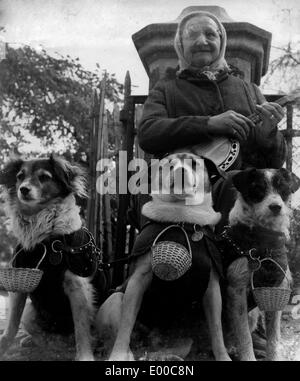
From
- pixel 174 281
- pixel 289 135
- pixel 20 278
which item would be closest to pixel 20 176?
pixel 20 278

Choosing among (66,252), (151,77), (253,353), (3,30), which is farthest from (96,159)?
(253,353)

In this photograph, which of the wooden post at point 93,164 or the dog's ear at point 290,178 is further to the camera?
the wooden post at point 93,164

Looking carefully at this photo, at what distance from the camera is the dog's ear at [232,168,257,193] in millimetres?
3197

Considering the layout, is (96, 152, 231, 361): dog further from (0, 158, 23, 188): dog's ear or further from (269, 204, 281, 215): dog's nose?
(0, 158, 23, 188): dog's ear

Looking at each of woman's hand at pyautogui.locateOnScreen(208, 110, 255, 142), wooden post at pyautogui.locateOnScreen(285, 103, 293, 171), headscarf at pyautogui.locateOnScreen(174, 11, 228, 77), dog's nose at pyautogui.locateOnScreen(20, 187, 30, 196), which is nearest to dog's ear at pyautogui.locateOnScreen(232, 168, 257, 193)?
woman's hand at pyautogui.locateOnScreen(208, 110, 255, 142)

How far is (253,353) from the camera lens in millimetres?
3176

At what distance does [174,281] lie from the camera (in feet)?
10.3

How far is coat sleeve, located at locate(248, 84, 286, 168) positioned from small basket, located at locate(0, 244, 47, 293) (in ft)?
5.38

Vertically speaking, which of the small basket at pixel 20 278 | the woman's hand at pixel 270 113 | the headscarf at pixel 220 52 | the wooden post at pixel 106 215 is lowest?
the small basket at pixel 20 278

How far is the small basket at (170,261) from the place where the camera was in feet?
9.87

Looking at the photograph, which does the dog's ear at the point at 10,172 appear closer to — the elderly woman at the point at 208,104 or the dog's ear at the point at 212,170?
the elderly woman at the point at 208,104

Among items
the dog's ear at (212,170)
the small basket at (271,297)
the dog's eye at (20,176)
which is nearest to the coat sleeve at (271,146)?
the dog's ear at (212,170)

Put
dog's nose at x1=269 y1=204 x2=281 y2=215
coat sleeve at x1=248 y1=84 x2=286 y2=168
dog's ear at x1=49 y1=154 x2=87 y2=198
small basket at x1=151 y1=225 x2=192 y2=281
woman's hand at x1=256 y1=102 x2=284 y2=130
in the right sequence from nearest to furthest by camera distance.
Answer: small basket at x1=151 y1=225 x2=192 y2=281
dog's nose at x1=269 y1=204 x2=281 y2=215
dog's ear at x1=49 y1=154 x2=87 y2=198
woman's hand at x1=256 y1=102 x2=284 y2=130
coat sleeve at x1=248 y1=84 x2=286 y2=168

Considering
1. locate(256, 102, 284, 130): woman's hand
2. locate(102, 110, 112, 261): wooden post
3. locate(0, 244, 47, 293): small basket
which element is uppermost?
locate(256, 102, 284, 130): woman's hand
